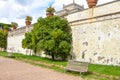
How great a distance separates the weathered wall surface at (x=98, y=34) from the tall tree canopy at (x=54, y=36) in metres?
0.74

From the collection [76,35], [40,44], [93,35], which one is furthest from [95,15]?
[40,44]

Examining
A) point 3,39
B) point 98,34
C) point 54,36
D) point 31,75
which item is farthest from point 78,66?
point 3,39

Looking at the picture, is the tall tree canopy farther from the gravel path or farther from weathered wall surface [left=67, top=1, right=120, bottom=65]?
the gravel path

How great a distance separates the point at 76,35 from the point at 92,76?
23.7 ft

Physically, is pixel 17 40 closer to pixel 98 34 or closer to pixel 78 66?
pixel 98 34

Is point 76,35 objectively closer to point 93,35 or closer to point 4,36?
point 93,35

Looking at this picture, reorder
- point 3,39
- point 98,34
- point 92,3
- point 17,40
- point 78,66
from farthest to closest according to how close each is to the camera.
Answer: point 3,39, point 17,40, point 92,3, point 98,34, point 78,66

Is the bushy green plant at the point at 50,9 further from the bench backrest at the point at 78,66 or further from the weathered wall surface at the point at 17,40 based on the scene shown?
the bench backrest at the point at 78,66

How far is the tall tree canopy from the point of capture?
17.7 metres

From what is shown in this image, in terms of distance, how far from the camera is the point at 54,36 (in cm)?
1766

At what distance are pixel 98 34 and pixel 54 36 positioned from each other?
152 inches

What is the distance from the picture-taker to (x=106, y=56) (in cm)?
1472

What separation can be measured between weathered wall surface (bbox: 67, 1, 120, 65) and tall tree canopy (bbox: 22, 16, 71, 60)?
0.74 metres

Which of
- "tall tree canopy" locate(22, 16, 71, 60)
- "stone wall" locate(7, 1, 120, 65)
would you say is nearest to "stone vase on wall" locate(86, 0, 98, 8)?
"stone wall" locate(7, 1, 120, 65)
